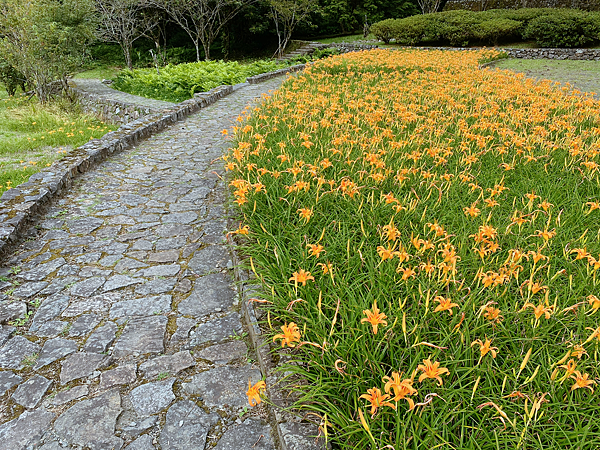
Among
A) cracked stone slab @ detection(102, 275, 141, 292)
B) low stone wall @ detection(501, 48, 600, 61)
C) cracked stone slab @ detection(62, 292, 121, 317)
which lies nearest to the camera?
cracked stone slab @ detection(62, 292, 121, 317)

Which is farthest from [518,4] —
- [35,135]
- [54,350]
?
[54,350]

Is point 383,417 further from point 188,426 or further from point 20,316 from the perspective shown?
point 20,316

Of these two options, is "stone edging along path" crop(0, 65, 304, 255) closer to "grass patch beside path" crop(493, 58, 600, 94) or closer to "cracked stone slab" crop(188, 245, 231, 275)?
"cracked stone slab" crop(188, 245, 231, 275)

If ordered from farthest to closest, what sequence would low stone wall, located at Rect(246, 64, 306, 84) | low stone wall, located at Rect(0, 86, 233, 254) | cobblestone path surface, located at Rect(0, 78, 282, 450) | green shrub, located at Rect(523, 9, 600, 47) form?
green shrub, located at Rect(523, 9, 600, 47)
low stone wall, located at Rect(246, 64, 306, 84)
low stone wall, located at Rect(0, 86, 233, 254)
cobblestone path surface, located at Rect(0, 78, 282, 450)

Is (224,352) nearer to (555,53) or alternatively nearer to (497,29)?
(555,53)

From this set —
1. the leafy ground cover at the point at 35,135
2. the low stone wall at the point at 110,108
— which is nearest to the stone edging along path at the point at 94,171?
the leafy ground cover at the point at 35,135

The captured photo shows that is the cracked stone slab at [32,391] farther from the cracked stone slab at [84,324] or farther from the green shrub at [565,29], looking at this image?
the green shrub at [565,29]

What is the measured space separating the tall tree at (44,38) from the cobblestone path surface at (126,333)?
8774 mm

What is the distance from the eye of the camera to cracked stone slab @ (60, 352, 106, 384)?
2.35 meters

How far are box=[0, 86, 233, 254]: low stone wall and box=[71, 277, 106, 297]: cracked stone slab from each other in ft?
2.90

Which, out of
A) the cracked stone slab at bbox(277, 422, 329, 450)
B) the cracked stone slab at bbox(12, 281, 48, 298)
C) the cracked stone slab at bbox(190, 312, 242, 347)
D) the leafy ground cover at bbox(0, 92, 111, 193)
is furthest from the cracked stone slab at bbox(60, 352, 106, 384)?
the leafy ground cover at bbox(0, 92, 111, 193)

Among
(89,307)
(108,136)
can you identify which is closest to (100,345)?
(89,307)

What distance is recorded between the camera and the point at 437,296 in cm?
201

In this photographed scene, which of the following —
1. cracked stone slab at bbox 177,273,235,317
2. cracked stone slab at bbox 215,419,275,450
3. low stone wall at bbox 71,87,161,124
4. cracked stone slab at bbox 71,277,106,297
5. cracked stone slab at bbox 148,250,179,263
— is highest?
low stone wall at bbox 71,87,161,124
